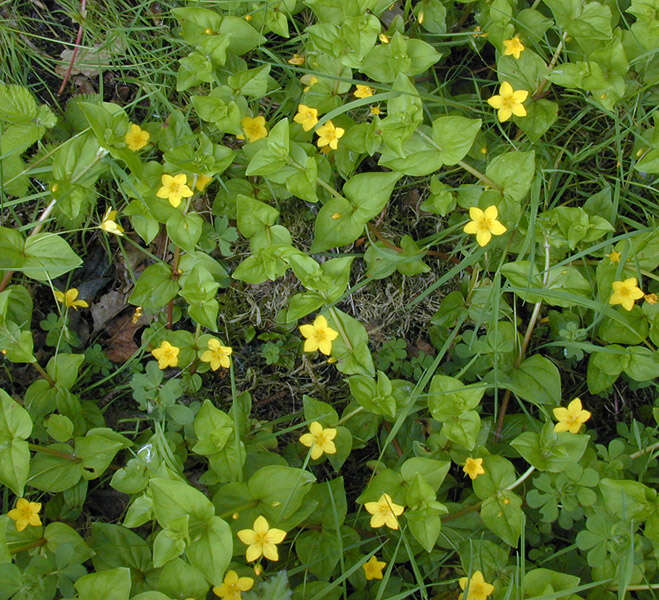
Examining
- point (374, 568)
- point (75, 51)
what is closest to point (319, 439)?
point (374, 568)

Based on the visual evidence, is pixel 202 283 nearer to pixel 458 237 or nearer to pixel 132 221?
pixel 132 221

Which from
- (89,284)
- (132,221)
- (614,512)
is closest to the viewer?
(614,512)

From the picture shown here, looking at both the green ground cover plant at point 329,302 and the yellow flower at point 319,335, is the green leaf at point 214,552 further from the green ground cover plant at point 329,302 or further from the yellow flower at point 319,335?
the yellow flower at point 319,335

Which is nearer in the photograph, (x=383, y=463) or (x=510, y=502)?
(x=510, y=502)

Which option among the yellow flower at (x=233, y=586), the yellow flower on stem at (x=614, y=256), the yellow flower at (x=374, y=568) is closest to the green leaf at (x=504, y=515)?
the yellow flower at (x=374, y=568)

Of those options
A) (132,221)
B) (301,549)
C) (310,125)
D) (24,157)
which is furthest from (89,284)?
(301,549)

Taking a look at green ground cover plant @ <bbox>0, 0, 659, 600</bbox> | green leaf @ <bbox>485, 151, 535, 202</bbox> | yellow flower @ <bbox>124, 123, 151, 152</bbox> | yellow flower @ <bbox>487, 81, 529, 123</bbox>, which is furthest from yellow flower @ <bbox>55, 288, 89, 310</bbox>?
yellow flower @ <bbox>487, 81, 529, 123</bbox>
